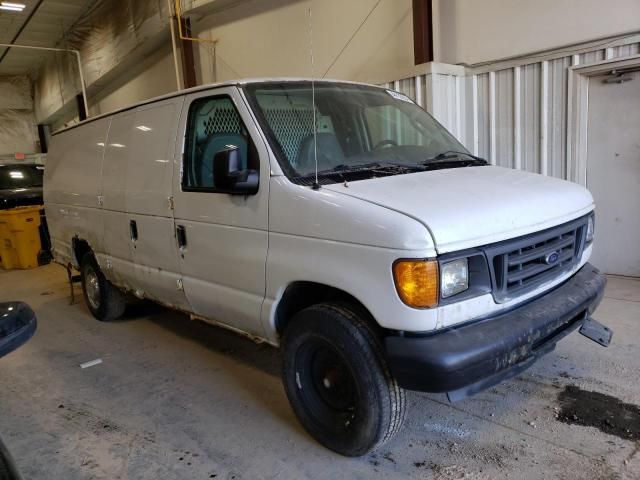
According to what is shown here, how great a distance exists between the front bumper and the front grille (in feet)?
0.41

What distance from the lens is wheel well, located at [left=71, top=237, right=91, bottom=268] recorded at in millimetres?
5695

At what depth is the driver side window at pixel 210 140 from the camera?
129 inches

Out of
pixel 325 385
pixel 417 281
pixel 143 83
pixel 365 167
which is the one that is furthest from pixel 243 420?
pixel 143 83

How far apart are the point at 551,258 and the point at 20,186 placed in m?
11.9

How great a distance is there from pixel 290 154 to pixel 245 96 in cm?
55

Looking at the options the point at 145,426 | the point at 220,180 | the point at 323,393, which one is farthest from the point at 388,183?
the point at 145,426

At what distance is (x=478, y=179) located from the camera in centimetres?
310

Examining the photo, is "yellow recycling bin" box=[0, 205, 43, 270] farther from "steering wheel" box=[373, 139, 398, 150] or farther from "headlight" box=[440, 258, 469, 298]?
"headlight" box=[440, 258, 469, 298]

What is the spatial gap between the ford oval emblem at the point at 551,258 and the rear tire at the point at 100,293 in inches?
173

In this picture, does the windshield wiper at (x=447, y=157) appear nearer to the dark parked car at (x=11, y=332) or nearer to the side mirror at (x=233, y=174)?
the side mirror at (x=233, y=174)

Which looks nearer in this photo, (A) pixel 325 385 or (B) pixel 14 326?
(B) pixel 14 326

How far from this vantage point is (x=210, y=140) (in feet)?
11.8

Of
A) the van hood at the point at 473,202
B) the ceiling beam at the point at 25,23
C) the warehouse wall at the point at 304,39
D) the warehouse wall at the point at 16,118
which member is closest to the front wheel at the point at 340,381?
the van hood at the point at 473,202

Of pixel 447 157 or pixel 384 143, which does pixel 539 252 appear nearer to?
pixel 447 157
